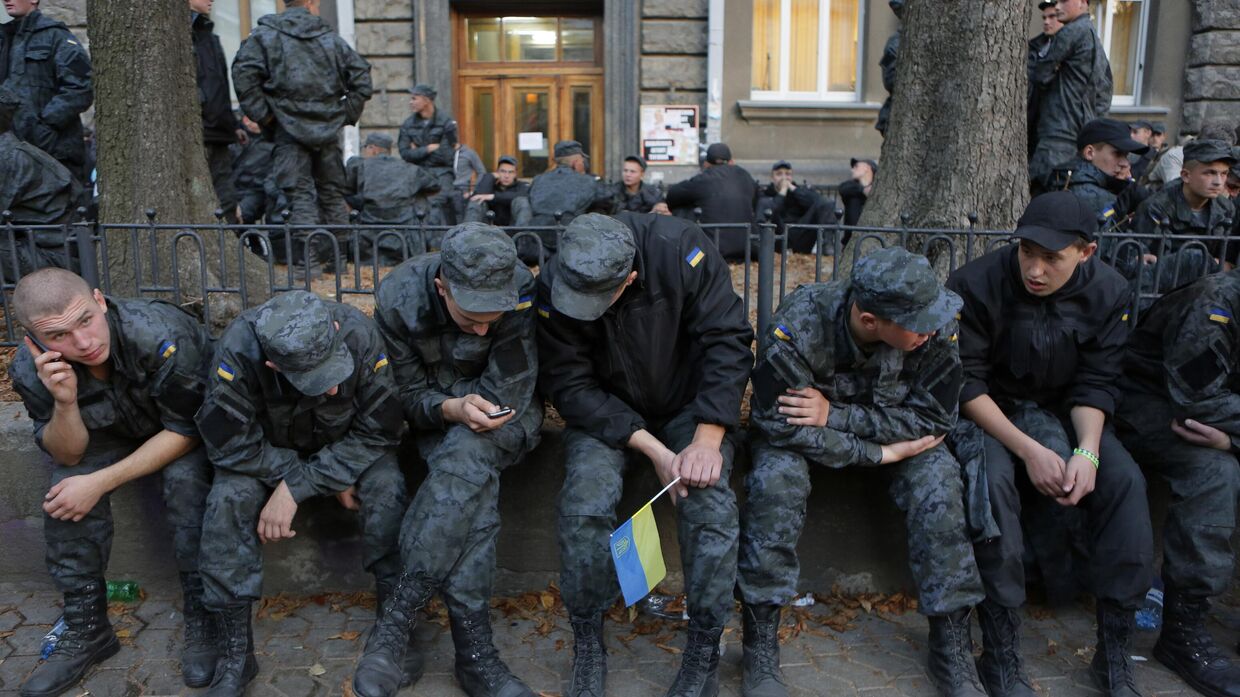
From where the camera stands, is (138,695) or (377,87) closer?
(138,695)

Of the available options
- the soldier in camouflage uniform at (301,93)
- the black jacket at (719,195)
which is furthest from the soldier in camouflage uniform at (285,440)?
the black jacket at (719,195)

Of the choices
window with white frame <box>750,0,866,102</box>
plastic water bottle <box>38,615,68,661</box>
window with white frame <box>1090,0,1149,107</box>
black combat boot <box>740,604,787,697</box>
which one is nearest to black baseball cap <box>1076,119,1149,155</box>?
black combat boot <box>740,604,787,697</box>

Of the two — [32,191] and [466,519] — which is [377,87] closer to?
[32,191]

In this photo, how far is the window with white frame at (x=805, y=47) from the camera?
1220 cm

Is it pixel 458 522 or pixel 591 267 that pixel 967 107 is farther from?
pixel 458 522

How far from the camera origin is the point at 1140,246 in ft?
13.1

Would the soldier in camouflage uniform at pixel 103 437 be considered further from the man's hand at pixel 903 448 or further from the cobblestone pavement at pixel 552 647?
the man's hand at pixel 903 448

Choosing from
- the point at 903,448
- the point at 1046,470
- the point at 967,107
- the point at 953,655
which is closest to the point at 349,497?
the point at 903,448

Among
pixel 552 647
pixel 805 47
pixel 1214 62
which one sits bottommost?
pixel 552 647

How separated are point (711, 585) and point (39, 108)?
5.66m

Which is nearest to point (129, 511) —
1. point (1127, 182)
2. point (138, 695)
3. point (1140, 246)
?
A: point (138, 695)

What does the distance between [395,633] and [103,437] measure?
48.5 inches

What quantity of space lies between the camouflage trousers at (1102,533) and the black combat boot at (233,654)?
2.42 metres

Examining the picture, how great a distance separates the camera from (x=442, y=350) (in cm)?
345
